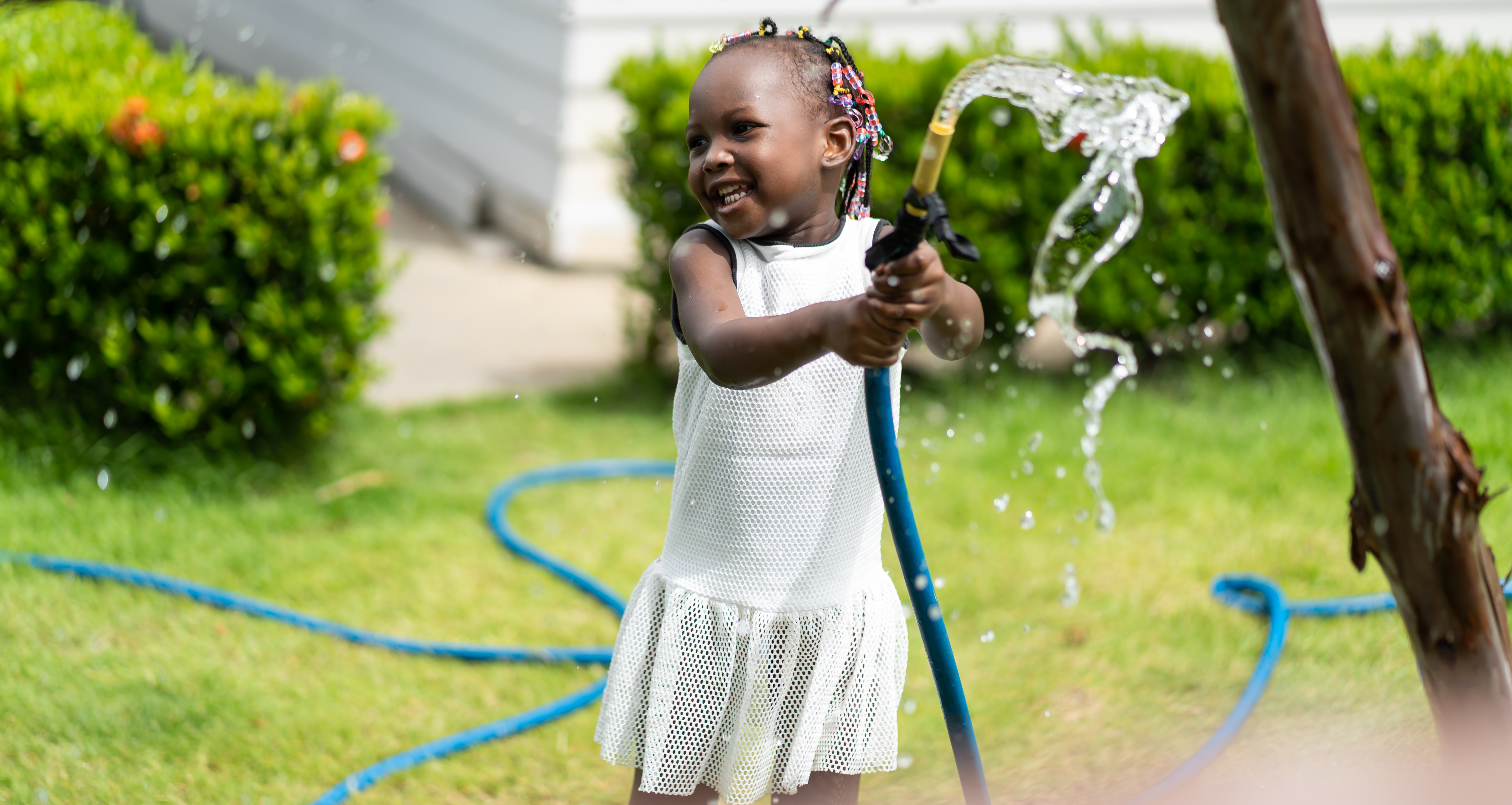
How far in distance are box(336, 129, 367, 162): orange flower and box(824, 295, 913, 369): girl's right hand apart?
121 inches

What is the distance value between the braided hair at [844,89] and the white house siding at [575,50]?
466 centimetres

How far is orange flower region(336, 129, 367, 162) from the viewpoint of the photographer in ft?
14.2

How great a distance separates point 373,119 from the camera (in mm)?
4469

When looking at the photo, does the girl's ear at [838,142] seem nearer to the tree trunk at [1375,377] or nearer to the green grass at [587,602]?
the tree trunk at [1375,377]

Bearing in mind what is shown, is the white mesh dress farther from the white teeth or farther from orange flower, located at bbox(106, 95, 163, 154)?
orange flower, located at bbox(106, 95, 163, 154)

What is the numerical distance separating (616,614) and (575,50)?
4.32m

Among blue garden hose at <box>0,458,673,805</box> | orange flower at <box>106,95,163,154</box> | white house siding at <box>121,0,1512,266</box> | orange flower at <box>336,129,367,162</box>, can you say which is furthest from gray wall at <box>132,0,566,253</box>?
blue garden hose at <box>0,458,673,805</box>

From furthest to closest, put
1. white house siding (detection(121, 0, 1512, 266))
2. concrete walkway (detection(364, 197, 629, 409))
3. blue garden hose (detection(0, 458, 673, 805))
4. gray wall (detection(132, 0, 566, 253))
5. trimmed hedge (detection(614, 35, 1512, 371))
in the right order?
gray wall (detection(132, 0, 566, 253)) → white house siding (detection(121, 0, 1512, 266)) → concrete walkway (detection(364, 197, 629, 409)) → trimmed hedge (detection(614, 35, 1512, 371)) → blue garden hose (detection(0, 458, 673, 805))

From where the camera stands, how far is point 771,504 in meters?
2.05

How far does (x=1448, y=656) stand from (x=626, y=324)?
4.09 meters

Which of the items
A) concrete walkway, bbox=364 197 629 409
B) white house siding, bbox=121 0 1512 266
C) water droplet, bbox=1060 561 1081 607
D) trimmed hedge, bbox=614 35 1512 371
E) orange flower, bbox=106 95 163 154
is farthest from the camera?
white house siding, bbox=121 0 1512 266

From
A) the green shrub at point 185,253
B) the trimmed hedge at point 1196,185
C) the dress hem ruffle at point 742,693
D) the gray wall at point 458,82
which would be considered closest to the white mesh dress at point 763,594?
the dress hem ruffle at point 742,693

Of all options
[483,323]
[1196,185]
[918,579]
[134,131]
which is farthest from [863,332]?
[483,323]

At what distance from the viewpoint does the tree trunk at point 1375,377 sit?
5.25 feet
